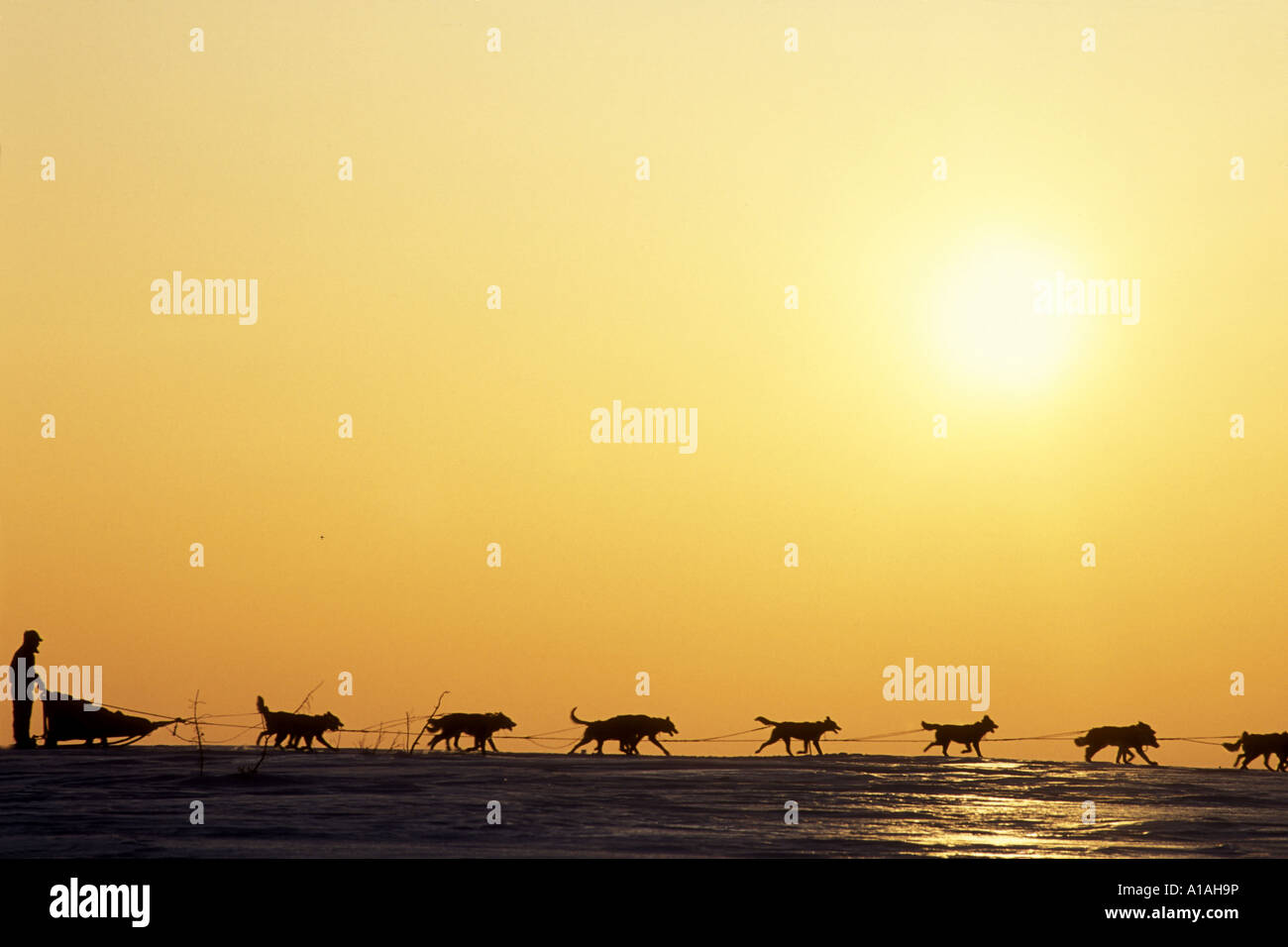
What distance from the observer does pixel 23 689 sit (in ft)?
84.9

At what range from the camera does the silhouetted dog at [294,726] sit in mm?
28875

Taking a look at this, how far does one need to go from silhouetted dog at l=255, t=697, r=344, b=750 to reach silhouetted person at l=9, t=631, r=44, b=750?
4224 millimetres

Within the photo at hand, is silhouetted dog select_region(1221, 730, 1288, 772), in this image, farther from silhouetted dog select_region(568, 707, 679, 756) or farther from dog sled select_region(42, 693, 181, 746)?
dog sled select_region(42, 693, 181, 746)

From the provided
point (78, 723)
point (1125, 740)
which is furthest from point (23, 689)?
point (1125, 740)

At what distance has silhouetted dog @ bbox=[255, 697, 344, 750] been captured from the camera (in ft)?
94.7

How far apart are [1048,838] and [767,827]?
9.00 feet

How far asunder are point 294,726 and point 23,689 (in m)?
5.23

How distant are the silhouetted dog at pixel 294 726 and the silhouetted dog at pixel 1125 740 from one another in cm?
1752

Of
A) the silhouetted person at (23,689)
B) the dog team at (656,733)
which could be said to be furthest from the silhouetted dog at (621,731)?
the silhouetted person at (23,689)

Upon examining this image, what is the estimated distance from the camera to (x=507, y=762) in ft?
80.4
